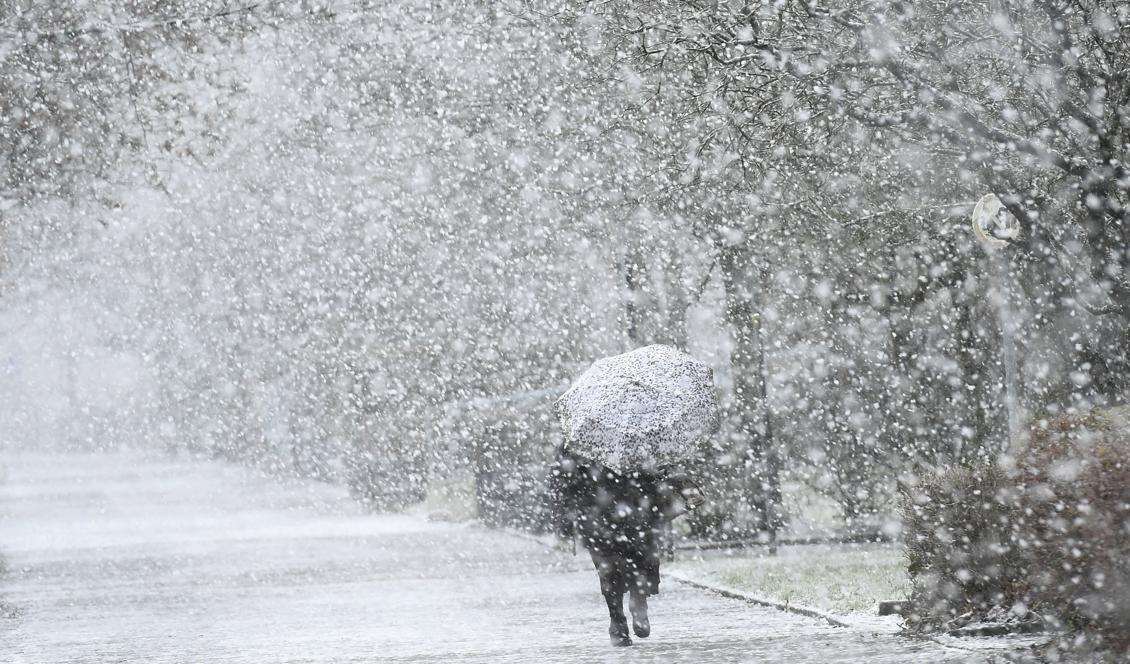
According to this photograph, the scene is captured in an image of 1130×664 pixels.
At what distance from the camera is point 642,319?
2119 centimetres

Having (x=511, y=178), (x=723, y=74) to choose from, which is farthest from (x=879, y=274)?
(x=511, y=178)

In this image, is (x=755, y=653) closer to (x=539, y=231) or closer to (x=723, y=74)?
(x=723, y=74)

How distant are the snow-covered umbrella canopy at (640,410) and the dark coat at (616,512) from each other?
109 millimetres

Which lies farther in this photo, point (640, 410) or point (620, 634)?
point (640, 410)

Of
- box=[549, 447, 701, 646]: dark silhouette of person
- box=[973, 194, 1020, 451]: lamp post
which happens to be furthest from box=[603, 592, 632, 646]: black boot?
box=[973, 194, 1020, 451]: lamp post

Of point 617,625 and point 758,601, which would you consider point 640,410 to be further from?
point 758,601

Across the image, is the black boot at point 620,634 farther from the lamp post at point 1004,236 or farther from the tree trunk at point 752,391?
the tree trunk at point 752,391

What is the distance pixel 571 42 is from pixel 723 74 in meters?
6.73

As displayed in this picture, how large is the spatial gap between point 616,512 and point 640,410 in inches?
30.5

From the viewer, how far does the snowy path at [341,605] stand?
11609mm

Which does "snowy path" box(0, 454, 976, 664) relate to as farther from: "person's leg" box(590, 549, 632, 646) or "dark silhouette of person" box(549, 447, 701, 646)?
"dark silhouette of person" box(549, 447, 701, 646)

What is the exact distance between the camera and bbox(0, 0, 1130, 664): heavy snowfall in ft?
37.2

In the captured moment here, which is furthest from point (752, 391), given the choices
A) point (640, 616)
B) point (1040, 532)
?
point (1040, 532)

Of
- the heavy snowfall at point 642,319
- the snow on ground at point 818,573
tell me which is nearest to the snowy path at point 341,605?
the heavy snowfall at point 642,319
